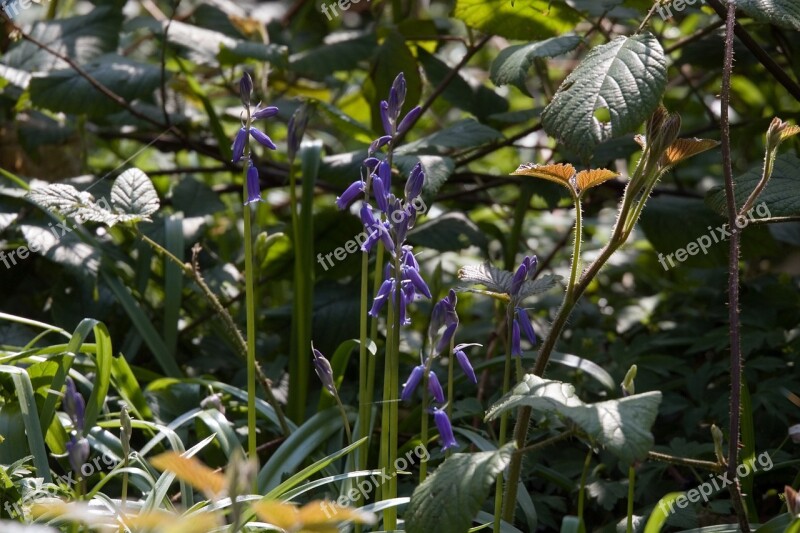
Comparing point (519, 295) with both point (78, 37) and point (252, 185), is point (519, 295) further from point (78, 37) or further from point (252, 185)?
point (78, 37)

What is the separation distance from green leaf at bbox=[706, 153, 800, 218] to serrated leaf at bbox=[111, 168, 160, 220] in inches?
47.3

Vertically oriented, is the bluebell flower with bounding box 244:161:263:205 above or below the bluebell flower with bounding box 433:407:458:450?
above

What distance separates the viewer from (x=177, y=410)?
2258 millimetres

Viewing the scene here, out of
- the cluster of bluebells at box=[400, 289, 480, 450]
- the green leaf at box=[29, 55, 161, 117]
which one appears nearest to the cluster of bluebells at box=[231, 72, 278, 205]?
the cluster of bluebells at box=[400, 289, 480, 450]

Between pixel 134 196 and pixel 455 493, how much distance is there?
1.04 meters

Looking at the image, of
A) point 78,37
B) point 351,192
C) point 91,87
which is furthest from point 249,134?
point 78,37

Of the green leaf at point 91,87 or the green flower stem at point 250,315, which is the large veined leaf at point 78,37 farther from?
the green flower stem at point 250,315

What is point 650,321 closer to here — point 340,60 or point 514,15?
point 514,15

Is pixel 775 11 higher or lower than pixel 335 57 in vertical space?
lower

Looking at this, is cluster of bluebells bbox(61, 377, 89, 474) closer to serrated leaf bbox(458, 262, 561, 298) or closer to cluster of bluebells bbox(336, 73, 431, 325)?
cluster of bluebells bbox(336, 73, 431, 325)

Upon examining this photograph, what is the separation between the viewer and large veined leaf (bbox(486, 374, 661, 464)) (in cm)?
124

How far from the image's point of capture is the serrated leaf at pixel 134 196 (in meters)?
1.91

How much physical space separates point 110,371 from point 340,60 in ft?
4.81

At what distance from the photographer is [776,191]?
1.86 m
